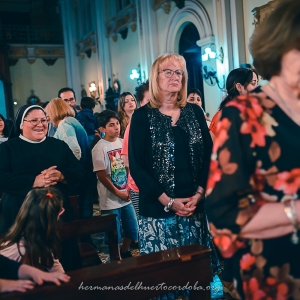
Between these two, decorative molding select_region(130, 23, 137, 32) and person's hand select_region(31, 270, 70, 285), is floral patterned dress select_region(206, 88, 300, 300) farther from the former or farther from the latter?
decorative molding select_region(130, 23, 137, 32)

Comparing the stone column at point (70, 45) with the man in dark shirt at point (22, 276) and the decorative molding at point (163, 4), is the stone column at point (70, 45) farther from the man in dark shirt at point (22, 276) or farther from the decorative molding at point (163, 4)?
the man in dark shirt at point (22, 276)

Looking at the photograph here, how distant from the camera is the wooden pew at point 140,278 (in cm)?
147

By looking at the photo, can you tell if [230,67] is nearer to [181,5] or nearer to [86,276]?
[181,5]

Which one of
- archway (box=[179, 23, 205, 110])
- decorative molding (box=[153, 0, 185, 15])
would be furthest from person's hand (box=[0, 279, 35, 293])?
decorative molding (box=[153, 0, 185, 15])

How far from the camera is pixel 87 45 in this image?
15602 mm

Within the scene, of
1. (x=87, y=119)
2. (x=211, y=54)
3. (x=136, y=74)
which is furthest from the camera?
(x=136, y=74)

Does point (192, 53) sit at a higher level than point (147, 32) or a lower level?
lower

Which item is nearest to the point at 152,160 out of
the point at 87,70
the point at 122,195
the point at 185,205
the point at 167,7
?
the point at 185,205

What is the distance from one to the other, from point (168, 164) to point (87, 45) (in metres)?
14.4

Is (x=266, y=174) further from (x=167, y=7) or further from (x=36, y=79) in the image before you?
(x=36, y=79)

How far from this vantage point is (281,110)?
3.55 ft

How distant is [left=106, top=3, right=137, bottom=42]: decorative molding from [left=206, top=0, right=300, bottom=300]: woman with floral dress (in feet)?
36.5

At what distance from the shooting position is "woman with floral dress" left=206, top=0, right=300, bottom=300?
103 cm

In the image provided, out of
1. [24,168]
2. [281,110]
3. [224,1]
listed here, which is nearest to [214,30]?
[224,1]
